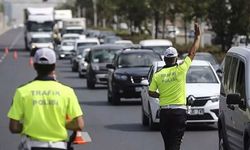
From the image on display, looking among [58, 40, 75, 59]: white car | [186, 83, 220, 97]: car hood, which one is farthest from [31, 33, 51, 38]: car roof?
[186, 83, 220, 97]: car hood

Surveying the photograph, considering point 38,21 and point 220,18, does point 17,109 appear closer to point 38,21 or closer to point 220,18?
point 220,18

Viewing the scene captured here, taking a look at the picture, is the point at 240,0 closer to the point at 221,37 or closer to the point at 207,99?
the point at 221,37

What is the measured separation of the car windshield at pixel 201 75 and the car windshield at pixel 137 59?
22.9 ft

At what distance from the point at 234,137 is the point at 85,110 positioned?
1242 centimetres

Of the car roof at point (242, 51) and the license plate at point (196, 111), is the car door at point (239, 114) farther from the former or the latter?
the license plate at point (196, 111)

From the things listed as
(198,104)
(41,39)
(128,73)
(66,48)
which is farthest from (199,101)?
(41,39)

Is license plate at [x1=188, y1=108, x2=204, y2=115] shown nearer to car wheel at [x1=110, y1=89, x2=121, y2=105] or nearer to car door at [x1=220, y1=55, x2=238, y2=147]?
car door at [x1=220, y1=55, x2=238, y2=147]

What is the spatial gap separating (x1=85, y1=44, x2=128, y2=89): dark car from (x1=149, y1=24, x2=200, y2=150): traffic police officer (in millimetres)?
20747

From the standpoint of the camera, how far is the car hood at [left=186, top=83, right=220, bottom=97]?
18.2m

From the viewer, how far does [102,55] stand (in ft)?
115

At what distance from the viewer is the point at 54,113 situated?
743cm

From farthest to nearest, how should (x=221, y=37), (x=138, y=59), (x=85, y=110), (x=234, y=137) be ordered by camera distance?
(x=221, y=37), (x=138, y=59), (x=85, y=110), (x=234, y=137)

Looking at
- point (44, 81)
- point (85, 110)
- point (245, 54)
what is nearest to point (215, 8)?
point (85, 110)

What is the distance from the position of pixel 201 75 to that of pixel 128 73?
6.51 meters
